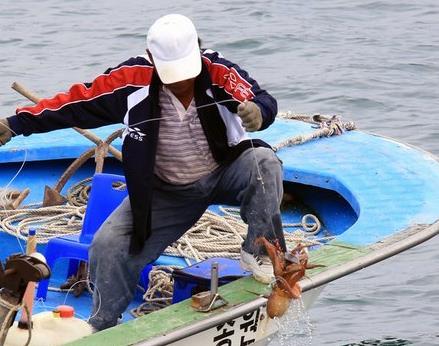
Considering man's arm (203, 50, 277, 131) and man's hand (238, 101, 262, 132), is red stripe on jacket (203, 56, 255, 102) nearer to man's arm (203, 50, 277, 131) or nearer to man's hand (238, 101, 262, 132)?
man's arm (203, 50, 277, 131)

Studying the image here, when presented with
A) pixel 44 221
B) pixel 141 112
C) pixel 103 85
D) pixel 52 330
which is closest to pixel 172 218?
pixel 141 112

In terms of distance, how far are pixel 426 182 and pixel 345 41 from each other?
23.5 feet

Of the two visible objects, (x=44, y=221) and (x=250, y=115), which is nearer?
(x=250, y=115)

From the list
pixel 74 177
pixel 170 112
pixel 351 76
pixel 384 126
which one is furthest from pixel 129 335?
pixel 351 76

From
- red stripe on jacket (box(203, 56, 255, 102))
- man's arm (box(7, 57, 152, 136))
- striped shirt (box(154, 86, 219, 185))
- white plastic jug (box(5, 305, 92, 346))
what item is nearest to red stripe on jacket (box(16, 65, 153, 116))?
man's arm (box(7, 57, 152, 136))

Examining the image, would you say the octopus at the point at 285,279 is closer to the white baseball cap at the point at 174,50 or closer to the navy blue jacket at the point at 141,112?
the navy blue jacket at the point at 141,112

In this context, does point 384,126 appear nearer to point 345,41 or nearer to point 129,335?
point 345,41

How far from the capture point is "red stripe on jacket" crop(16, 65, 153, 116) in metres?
4.90

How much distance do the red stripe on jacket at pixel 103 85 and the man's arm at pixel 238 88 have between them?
253 mm

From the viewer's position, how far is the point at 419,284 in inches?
288

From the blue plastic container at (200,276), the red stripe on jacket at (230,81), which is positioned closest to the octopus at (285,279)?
the blue plastic container at (200,276)

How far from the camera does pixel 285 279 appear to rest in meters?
4.74

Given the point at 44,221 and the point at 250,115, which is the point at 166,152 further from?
the point at 44,221

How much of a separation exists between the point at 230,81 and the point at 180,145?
32 centimetres
